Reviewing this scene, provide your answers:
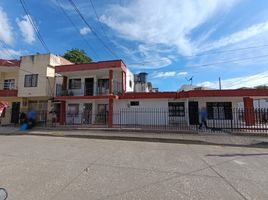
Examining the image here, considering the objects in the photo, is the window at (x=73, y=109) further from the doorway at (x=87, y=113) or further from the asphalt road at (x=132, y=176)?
the asphalt road at (x=132, y=176)

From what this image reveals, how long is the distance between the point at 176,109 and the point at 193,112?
5.67 feet

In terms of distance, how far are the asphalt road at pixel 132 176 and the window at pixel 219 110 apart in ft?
37.1

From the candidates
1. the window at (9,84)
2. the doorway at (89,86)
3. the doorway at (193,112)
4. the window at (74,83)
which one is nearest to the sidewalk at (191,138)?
the doorway at (193,112)

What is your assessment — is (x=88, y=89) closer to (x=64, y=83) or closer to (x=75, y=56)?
(x=64, y=83)

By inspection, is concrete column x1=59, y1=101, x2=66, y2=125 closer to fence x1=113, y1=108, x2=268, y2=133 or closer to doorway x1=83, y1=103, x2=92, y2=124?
doorway x1=83, y1=103, x2=92, y2=124

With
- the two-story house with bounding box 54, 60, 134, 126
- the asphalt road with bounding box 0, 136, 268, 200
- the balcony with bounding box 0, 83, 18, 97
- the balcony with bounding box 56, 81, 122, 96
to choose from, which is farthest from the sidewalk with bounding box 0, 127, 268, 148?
the balcony with bounding box 0, 83, 18, 97

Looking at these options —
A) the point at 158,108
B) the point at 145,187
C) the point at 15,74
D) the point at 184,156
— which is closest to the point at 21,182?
the point at 145,187

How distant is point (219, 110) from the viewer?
60.7 ft

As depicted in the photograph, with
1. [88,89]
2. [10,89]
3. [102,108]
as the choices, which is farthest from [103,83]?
[10,89]

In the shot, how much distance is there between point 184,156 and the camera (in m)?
7.57

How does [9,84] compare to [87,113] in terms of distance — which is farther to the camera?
[9,84]

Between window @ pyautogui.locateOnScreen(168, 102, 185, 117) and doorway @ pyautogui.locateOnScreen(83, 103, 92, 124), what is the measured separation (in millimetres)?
8659

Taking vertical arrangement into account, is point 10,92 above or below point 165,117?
above

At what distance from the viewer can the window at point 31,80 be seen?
21.2 m
